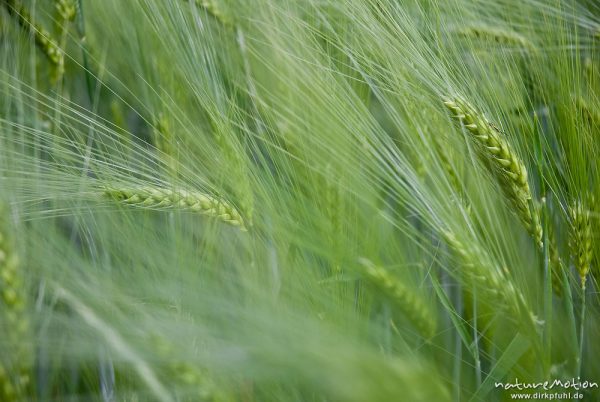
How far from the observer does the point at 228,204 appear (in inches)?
25.2

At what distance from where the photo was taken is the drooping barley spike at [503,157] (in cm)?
61

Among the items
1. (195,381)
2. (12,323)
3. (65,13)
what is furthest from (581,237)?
(65,13)

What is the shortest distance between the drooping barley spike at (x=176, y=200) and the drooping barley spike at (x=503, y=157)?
0.25 metres

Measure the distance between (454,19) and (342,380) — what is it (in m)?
0.52

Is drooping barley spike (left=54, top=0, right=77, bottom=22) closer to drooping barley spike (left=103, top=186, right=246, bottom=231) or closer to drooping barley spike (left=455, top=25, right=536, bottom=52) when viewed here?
drooping barley spike (left=103, top=186, right=246, bottom=231)

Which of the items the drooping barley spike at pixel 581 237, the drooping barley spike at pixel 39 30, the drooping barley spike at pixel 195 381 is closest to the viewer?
the drooping barley spike at pixel 195 381

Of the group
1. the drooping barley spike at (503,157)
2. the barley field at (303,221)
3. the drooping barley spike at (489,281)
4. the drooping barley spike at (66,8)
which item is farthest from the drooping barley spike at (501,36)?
the drooping barley spike at (66,8)

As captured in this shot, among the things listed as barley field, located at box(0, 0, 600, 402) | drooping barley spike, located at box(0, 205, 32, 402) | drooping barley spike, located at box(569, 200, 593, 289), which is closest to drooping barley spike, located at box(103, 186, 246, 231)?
barley field, located at box(0, 0, 600, 402)

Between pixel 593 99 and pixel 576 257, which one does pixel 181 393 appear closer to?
pixel 576 257

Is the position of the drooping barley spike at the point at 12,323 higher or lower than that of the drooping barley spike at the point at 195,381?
higher

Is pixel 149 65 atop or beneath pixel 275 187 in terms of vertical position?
atop

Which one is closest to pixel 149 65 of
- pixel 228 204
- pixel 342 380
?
pixel 228 204

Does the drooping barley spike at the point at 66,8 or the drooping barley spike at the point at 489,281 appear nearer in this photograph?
the drooping barley spike at the point at 489,281

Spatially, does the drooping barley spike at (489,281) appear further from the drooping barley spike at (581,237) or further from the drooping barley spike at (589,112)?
the drooping barley spike at (589,112)
